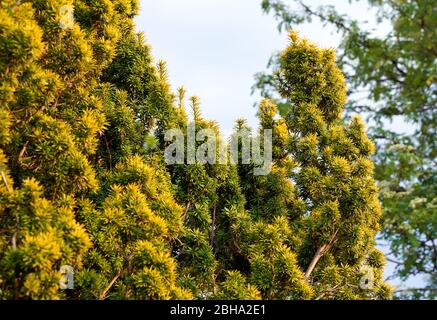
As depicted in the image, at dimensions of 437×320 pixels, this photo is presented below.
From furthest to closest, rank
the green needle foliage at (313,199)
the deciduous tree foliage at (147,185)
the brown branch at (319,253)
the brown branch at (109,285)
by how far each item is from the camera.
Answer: the brown branch at (319,253) → the green needle foliage at (313,199) → the brown branch at (109,285) → the deciduous tree foliage at (147,185)

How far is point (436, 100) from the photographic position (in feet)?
32.8

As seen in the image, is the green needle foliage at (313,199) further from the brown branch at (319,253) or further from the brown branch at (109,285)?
the brown branch at (109,285)

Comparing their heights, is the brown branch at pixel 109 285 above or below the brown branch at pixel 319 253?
below

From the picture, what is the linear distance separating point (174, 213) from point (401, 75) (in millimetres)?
4389

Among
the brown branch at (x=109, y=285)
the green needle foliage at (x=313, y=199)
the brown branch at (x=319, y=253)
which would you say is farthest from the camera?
the brown branch at (x=319, y=253)

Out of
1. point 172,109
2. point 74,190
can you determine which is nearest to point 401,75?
point 172,109

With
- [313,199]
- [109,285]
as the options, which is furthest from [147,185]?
[313,199]

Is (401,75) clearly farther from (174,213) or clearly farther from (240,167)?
(174,213)

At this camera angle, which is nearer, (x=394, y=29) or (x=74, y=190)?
(x=74, y=190)

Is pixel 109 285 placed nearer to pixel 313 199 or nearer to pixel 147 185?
pixel 147 185

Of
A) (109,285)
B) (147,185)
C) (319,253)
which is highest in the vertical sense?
(147,185)

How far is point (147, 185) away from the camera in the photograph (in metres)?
8.20

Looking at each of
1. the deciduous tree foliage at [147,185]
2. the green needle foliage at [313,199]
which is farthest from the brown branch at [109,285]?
the green needle foliage at [313,199]

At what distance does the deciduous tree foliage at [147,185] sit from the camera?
7.11m
